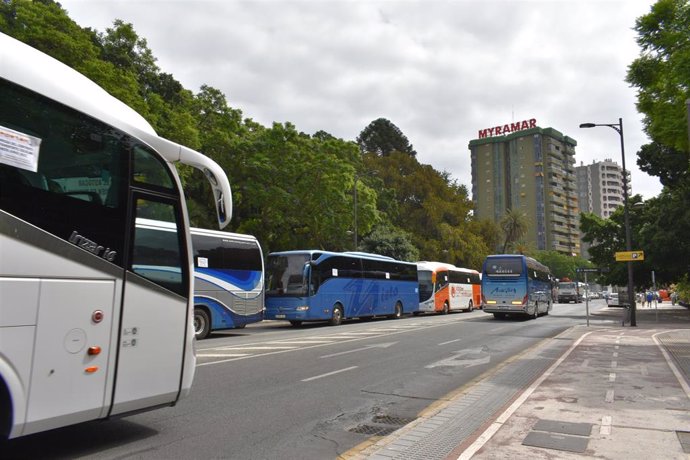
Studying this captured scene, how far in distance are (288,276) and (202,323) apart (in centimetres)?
624

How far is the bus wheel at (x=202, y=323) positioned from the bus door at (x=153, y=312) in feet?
37.0

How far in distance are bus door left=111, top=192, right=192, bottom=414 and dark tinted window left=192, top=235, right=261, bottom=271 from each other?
36.7 feet

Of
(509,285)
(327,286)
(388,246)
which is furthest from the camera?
(388,246)

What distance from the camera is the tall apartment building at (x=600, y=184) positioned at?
154625mm

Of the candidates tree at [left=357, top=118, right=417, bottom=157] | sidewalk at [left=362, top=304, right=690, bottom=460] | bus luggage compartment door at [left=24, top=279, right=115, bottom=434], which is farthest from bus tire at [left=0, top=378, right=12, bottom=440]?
tree at [left=357, top=118, right=417, bottom=157]

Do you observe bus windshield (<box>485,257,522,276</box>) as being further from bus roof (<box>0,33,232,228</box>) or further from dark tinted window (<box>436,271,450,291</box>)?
bus roof (<box>0,33,232,228</box>)

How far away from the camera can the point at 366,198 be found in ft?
121

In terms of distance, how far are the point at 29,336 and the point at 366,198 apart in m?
33.0

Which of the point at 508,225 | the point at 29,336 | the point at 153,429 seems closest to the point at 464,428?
the point at 153,429

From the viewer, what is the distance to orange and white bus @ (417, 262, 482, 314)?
35125mm

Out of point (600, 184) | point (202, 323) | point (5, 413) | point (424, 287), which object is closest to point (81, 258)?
point (5, 413)

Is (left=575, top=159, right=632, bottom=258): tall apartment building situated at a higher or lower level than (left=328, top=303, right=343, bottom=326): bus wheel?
higher

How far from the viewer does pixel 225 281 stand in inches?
696

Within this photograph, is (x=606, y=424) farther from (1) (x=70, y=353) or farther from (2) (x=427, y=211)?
(2) (x=427, y=211)
